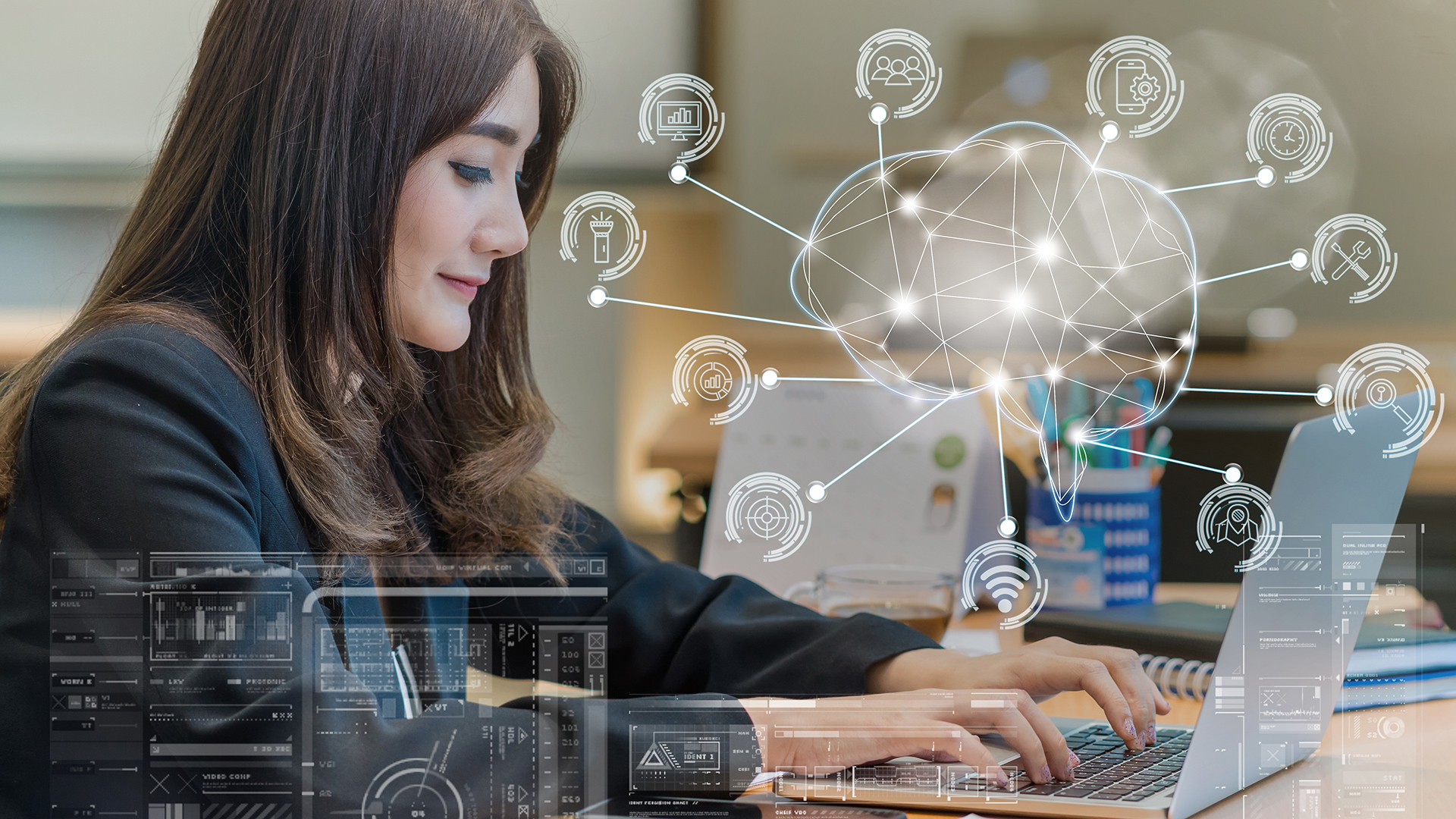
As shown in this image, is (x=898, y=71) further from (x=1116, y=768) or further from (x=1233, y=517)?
(x=1116, y=768)

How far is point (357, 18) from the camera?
681 millimetres

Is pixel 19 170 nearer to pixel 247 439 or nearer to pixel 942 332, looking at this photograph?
pixel 247 439

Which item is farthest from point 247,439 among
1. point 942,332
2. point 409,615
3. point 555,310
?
point 942,332

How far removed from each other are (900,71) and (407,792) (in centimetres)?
65

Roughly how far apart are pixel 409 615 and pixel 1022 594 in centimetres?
47

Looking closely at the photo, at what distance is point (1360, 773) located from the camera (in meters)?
0.66

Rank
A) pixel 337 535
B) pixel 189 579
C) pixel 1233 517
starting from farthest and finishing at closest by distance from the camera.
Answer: pixel 1233 517 → pixel 337 535 → pixel 189 579

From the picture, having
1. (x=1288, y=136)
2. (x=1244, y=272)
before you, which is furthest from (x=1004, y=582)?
(x=1288, y=136)

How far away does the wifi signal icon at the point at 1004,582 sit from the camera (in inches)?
32.5

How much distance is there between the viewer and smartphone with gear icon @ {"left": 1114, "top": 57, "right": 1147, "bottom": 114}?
2.72 feet

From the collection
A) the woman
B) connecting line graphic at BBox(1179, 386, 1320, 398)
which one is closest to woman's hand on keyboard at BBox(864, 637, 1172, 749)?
the woman

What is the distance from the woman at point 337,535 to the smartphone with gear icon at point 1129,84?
0.44 m

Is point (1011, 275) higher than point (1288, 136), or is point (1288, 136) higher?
point (1288, 136)

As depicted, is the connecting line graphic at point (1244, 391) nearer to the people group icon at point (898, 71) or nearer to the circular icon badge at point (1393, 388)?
the circular icon badge at point (1393, 388)
